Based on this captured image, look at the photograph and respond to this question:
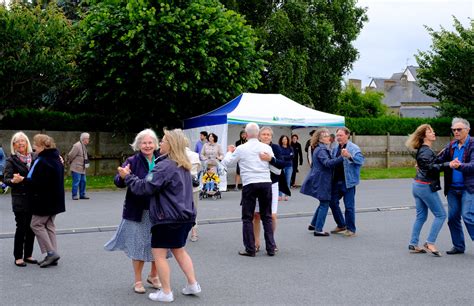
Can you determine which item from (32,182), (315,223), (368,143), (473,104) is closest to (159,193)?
(32,182)

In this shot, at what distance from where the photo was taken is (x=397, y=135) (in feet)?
101

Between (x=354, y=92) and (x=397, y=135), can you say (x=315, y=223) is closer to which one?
(x=397, y=135)

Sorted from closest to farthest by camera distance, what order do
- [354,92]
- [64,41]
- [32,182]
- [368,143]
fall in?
1. [32,182]
2. [64,41]
3. [368,143]
4. [354,92]

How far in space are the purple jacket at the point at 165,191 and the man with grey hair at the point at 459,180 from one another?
13.6ft

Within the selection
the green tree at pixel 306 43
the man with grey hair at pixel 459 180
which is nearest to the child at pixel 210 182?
the man with grey hair at pixel 459 180

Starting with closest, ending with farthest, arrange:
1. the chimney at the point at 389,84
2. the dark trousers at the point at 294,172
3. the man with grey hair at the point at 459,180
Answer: the man with grey hair at the point at 459,180, the dark trousers at the point at 294,172, the chimney at the point at 389,84

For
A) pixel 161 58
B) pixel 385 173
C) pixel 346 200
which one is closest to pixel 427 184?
pixel 346 200

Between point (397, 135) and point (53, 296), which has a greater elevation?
point (397, 135)

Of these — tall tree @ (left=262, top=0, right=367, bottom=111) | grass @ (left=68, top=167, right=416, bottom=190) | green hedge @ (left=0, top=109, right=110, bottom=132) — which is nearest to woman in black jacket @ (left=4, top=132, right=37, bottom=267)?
grass @ (left=68, top=167, right=416, bottom=190)

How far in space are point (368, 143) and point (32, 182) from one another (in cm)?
2406

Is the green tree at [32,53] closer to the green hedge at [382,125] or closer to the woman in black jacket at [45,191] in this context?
the woman in black jacket at [45,191]

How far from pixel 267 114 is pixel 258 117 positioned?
420 mm

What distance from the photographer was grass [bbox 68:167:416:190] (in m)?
19.2

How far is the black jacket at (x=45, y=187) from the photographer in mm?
7258
